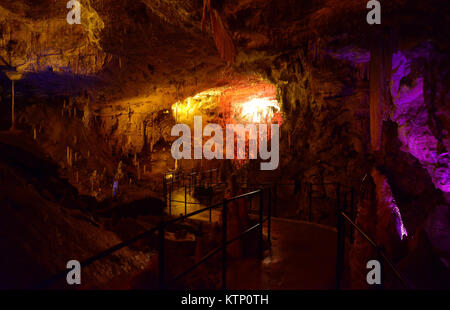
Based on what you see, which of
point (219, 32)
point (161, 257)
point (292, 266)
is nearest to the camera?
point (161, 257)

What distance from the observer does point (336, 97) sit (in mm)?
8695

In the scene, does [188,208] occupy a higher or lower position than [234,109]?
lower

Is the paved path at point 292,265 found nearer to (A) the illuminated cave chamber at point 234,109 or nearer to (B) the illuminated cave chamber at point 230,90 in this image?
(B) the illuminated cave chamber at point 230,90

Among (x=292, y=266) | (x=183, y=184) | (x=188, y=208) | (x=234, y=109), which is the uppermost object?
(x=234, y=109)

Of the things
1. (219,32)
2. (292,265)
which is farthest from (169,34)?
(292,265)

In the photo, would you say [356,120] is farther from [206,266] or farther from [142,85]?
[142,85]

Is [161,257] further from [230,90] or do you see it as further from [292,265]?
[230,90]

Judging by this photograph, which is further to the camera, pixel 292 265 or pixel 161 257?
pixel 292 265

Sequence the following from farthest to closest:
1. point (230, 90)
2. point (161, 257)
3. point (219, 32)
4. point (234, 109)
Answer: point (234, 109) → point (230, 90) → point (219, 32) → point (161, 257)

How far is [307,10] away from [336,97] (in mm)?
3607

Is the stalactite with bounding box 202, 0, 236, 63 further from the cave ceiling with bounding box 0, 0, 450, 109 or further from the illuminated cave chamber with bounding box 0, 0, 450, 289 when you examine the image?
the cave ceiling with bounding box 0, 0, 450, 109

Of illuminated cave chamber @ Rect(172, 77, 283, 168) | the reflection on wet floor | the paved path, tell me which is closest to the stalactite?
the reflection on wet floor

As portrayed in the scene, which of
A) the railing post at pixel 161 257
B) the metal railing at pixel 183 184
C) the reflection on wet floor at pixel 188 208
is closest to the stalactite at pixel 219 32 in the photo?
the reflection on wet floor at pixel 188 208
